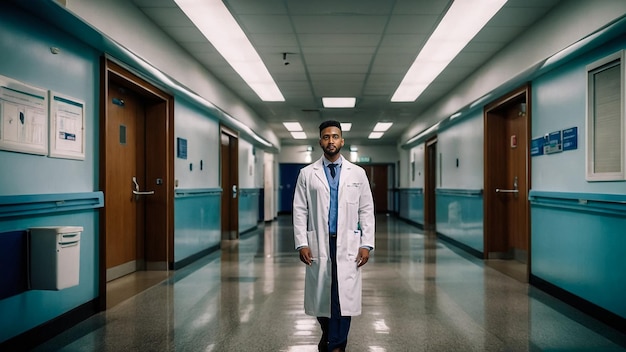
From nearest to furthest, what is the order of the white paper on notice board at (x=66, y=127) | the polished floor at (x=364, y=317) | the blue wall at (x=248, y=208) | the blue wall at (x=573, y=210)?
1. the polished floor at (x=364, y=317)
2. the white paper on notice board at (x=66, y=127)
3. the blue wall at (x=573, y=210)
4. the blue wall at (x=248, y=208)

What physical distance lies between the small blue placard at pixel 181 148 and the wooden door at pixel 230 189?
329 cm

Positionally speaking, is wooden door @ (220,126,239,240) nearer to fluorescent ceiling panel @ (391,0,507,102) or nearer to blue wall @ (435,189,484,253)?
fluorescent ceiling panel @ (391,0,507,102)

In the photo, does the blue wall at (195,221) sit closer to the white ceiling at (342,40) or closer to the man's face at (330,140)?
the white ceiling at (342,40)

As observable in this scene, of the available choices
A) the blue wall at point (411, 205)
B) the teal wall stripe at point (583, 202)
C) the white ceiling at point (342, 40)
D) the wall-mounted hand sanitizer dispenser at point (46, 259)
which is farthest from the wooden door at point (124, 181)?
the blue wall at point (411, 205)

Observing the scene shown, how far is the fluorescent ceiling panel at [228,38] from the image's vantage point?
15.5ft

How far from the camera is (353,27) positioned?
531 cm

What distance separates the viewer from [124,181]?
225 inches

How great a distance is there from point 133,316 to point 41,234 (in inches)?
46.7

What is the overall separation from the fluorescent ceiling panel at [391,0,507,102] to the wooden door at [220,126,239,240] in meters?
3.97

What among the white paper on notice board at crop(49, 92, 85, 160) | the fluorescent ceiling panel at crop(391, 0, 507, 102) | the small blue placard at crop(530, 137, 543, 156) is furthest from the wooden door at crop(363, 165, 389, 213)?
the white paper on notice board at crop(49, 92, 85, 160)

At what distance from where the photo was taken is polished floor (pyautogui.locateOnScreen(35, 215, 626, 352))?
10.6ft

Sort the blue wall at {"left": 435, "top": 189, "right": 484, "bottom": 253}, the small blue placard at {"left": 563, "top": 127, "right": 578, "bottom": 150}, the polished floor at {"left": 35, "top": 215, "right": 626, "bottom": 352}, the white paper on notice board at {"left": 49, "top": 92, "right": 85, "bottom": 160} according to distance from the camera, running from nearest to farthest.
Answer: the polished floor at {"left": 35, "top": 215, "right": 626, "bottom": 352}
the white paper on notice board at {"left": 49, "top": 92, "right": 85, "bottom": 160}
the small blue placard at {"left": 563, "top": 127, "right": 578, "bottom": 150}
the blue wall at {"left": 435, "top": 189, "right": 484, "bottom": 253}

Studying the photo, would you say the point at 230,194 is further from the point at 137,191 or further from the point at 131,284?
the point at 131,284

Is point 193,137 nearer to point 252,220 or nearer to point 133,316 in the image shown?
point 133,316
